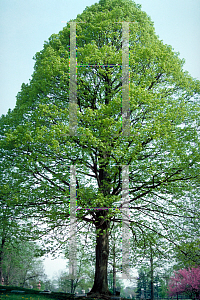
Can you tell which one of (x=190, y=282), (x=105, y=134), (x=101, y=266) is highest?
(x=105, y=134)

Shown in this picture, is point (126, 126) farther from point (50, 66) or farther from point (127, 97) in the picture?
point (50, 66)

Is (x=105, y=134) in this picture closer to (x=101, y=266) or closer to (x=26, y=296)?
(x=101, y=266)

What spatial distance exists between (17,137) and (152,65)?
5643 mm

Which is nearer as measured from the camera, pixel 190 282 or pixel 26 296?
pixel 26 296

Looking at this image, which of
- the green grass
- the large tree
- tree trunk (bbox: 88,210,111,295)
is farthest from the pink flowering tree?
the green grass

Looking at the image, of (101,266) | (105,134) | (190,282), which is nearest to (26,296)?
(101,266)

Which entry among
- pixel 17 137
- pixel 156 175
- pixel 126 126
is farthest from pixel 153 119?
pixel 17 137

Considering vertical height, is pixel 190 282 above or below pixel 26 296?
below

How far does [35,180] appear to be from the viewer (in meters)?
9.37

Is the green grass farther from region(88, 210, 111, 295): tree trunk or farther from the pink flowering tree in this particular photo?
the pink flowering tree

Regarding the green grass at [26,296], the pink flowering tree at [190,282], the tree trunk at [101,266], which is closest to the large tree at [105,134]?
the tree trunk at [101,266]

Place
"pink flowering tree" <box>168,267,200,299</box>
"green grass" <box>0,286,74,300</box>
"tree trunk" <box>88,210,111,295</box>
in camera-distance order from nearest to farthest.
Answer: "green grass" <box>0,286,74,300</box> < "tree trunk" <box>88,210,111,295</box> < "pink flowering tree" <box>168,267,200,299</box>

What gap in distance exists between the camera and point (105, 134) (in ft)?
24.6

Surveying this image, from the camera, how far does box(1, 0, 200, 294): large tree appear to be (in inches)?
301
